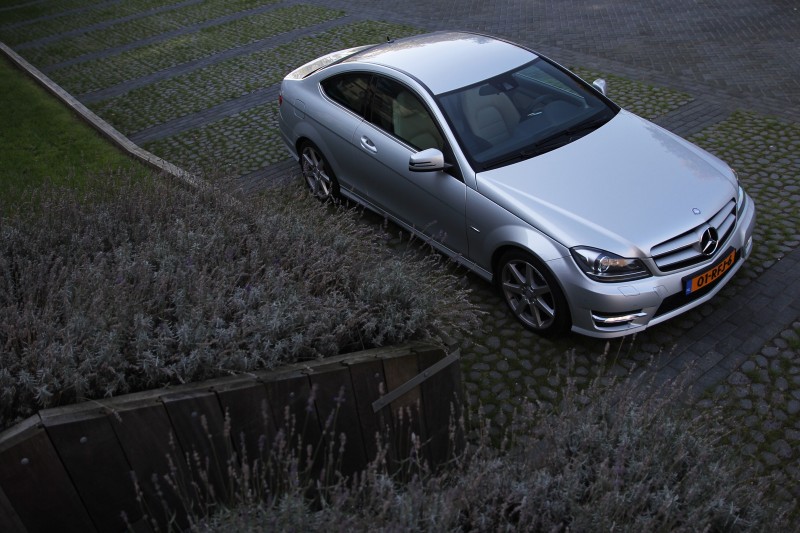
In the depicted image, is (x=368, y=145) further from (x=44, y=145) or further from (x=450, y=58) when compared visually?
(x=44, y=145)

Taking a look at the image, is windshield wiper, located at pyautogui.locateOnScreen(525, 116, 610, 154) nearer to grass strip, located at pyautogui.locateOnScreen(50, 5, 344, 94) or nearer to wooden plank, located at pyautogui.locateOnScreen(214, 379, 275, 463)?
wooden plank, located at pyautogui.locateOnScreen(214, 379, 275, 463)

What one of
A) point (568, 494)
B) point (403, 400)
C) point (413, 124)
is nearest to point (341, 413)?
point (403, 400)

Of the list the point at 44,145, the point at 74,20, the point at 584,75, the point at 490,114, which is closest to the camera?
the point at 490,114

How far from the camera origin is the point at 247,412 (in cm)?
412

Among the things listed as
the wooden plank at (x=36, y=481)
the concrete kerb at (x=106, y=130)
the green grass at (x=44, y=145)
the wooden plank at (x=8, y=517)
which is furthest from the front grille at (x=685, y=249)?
the green grass at (x=44, y=145)

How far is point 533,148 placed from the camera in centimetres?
637

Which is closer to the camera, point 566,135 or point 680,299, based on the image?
point 680,299

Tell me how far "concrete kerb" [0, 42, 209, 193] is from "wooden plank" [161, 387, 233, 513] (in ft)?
9.11

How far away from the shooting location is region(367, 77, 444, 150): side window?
6.62 meters

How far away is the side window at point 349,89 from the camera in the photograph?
736 cm

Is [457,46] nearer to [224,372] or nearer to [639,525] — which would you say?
[224,372]

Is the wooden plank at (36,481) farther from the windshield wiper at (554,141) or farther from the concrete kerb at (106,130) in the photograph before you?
the windshield wiper at (554,141)

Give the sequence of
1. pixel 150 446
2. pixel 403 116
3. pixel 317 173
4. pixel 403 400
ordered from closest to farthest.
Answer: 1. pixel 150 446
2. pixel 403 400
3. pixel 403 116
4. pixel 317 173

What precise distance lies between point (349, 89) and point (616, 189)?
2956mm
